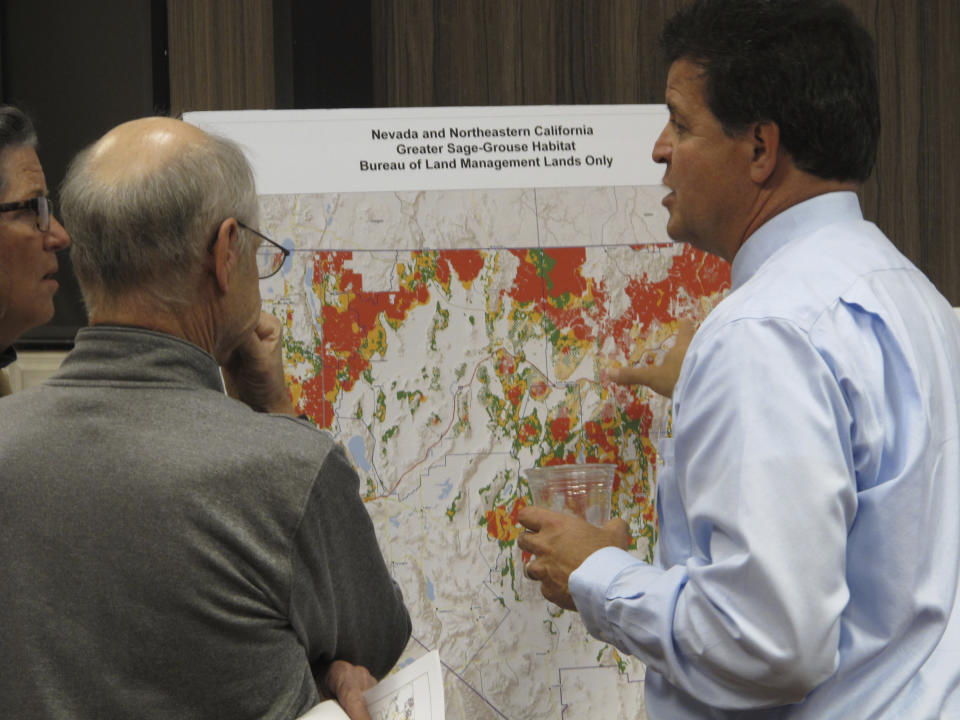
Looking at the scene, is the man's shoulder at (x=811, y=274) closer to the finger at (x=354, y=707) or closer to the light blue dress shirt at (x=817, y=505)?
the light blue dress shirt at (x=817, y=505)

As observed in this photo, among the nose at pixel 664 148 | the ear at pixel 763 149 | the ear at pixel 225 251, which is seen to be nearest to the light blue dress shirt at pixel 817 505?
the ear at pixel 763 149

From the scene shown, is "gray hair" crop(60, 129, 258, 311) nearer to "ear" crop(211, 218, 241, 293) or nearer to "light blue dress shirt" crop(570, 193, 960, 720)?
"ear" crop(211, 218, 241, 293)

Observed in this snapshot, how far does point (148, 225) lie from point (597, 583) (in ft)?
2.27

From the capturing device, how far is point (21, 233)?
5.67 ft

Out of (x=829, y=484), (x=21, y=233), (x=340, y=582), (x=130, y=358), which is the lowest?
(x=340, y=582)

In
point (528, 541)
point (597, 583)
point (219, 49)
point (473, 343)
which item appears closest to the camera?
point (597, 583)

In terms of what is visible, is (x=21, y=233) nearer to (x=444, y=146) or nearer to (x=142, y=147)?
(x=142, y=147)

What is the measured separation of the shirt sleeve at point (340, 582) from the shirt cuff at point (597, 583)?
→ 24cm

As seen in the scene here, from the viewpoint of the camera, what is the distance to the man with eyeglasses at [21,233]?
1713mm

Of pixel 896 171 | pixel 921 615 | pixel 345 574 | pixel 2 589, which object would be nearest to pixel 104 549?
pixel 2 589

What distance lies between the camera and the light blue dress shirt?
1.12 m

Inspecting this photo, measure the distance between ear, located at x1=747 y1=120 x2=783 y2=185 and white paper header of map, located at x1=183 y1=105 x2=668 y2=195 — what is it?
2.43 ft

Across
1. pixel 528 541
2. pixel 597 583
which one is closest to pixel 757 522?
pixel 597 583

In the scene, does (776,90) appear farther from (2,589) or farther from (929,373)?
(2,589)
